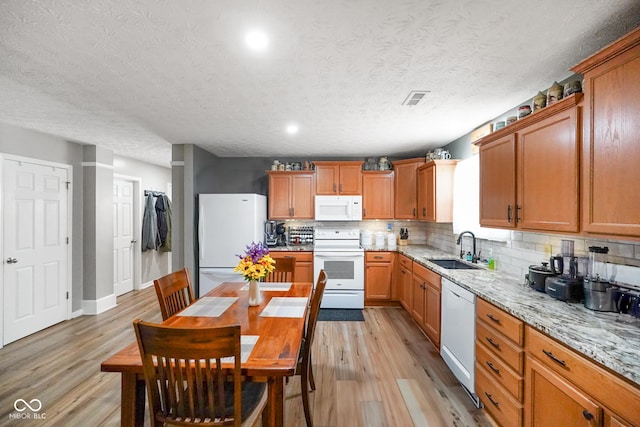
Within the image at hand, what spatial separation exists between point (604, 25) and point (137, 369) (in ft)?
9.18

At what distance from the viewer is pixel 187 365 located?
47.1 inches

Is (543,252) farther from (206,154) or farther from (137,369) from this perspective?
(206,154)

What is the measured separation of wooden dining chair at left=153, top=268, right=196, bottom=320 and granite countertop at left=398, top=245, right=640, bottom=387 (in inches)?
85.6

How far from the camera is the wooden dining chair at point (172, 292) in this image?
194cm

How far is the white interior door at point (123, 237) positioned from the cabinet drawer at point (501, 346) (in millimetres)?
5254

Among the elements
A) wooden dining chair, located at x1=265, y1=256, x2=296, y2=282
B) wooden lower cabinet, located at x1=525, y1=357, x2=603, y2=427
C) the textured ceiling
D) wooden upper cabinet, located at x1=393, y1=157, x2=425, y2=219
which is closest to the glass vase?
wooden dining chair, located at x1=265, y1=256, x2=296, y2=282

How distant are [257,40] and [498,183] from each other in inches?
80.0

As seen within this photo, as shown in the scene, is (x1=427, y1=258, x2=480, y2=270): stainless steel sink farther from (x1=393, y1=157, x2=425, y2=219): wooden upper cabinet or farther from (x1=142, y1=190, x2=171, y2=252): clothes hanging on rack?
(x1=142, y1=190, x2=171, y2=252): clothes hanging on rack

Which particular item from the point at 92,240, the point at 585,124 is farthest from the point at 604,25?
the point at 92,240

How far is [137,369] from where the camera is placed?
127 cm

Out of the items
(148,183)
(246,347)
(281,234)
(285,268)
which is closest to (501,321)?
(246,347)

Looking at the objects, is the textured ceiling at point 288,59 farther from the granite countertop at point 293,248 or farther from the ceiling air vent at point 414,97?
the granite countertop at point 293,248

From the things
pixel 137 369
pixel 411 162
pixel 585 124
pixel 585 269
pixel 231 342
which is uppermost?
pixel 411 162

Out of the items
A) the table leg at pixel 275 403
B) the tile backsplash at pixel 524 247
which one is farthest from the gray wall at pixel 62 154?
the tile backsplash at pixel 524 247
